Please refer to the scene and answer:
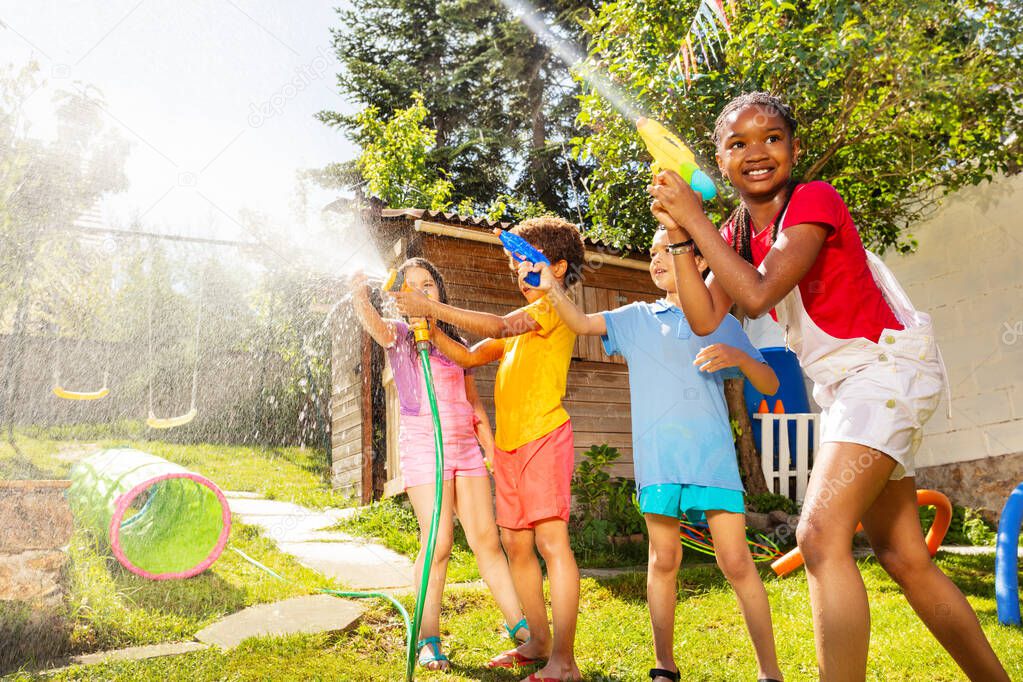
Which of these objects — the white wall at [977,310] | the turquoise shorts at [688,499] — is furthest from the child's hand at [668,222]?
the white wall at [977,310]

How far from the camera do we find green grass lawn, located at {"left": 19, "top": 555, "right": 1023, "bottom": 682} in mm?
2953

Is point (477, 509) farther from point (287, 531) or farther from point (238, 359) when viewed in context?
point (238, 359)

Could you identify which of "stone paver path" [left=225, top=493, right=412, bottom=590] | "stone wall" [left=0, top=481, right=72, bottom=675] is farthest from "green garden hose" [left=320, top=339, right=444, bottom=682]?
"stone paver path" [left=225, top=493, right=412, bottom=590]

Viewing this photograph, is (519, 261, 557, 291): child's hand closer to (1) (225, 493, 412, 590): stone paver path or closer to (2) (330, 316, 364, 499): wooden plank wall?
(1) (225, 493, 412, 590): stone paver path

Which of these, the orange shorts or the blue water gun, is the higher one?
the blue water gun

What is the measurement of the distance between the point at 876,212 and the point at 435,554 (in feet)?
19.0

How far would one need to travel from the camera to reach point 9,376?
1511 cm

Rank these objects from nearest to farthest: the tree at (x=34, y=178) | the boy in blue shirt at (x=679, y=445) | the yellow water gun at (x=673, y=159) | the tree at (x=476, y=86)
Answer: the yellow water gun at (x=673, y=159) < the boy in blue shirt at (x=679, y=445) < the tree at (x=34, y=178) < the tree at (x=476, y=86)

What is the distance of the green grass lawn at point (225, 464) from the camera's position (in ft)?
30.2

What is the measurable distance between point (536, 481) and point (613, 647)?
3.22 feet

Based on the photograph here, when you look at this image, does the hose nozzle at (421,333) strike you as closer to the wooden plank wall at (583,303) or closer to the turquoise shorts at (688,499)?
the turquoise shorts at (688,499)

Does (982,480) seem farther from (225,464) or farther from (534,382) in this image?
(225,464)

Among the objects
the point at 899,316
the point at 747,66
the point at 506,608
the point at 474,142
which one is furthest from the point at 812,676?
the point at 474,142

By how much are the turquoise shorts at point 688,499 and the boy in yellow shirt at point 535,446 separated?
314 millimetres
